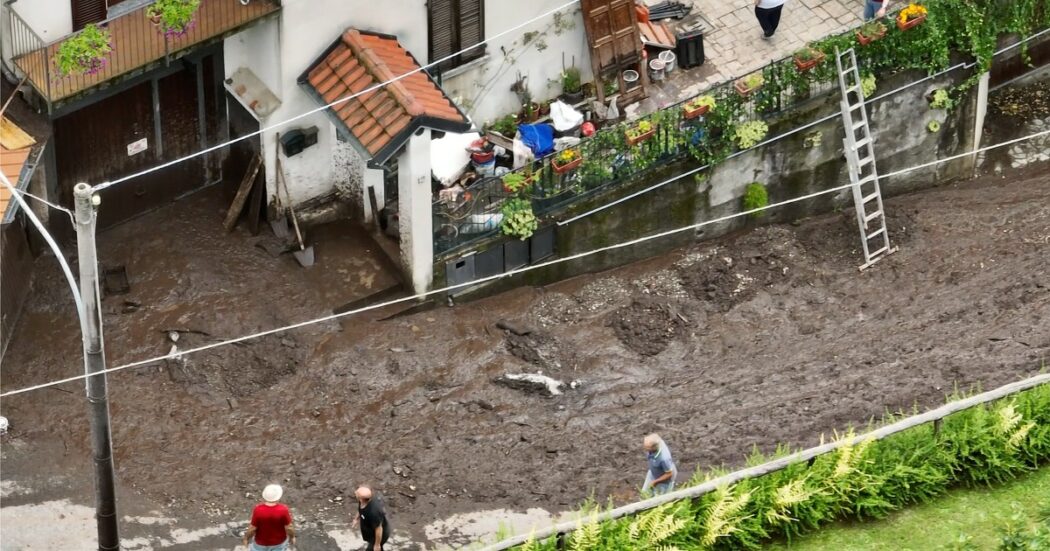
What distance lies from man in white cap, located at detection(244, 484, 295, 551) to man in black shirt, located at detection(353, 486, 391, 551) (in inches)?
32.7

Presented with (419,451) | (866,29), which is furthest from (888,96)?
(419,451)

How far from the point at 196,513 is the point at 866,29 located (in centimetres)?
1286

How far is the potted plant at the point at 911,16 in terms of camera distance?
33281 millimetres

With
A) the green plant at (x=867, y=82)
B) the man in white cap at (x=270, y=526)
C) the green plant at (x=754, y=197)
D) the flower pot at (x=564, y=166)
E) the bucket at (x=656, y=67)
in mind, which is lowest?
the man in white cap at (x=270, y=526)

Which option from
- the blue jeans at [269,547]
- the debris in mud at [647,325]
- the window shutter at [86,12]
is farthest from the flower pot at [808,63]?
A: the blue jeans at [269,547]

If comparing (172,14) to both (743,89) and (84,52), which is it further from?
(743,89)

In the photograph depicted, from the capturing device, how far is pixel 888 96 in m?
33.9

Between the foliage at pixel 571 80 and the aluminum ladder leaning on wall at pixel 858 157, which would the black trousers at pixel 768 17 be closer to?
the aluminum ladder leaning on wall at pixel 858 157

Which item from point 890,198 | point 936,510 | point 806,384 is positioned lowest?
point 936,510

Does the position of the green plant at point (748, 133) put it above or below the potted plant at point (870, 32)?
below

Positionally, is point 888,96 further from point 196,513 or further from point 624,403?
point 196,513

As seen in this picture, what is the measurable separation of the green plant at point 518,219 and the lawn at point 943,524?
8.15 m

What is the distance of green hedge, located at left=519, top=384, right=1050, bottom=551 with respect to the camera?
2409cm

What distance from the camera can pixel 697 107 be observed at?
31984 millimetres
